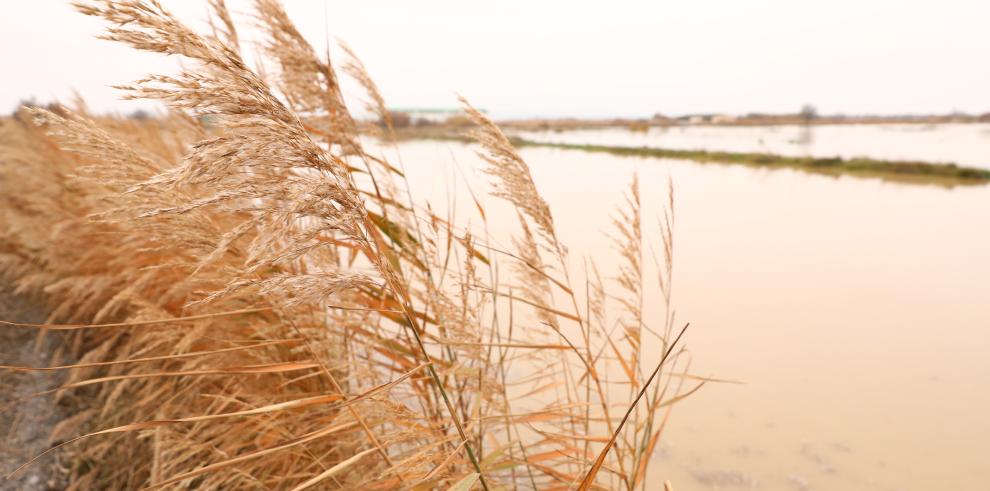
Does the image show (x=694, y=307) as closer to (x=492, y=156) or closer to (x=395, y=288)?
(x=492, y=156)

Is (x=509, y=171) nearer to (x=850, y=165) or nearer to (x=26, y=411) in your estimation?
(x=26, y=411)

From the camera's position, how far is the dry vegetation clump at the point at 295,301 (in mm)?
755

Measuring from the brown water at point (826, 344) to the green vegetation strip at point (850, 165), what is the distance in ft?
29.1

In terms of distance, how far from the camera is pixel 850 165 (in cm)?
1936

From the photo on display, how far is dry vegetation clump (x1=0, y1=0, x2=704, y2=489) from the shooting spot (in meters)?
0.75

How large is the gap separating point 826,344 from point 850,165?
64.2 feet

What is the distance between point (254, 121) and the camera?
72cm

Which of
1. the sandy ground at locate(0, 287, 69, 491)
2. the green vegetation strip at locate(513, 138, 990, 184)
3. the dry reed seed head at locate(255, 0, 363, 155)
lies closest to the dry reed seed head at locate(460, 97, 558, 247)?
the dry reed seed head at locate(255, 0, 363, 155)

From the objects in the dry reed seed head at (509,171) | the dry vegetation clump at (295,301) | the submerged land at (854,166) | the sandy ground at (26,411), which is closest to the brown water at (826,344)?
the dry reed seed head at (509,171)

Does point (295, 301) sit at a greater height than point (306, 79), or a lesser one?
lesser

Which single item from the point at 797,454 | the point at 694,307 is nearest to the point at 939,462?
the point at 797,454

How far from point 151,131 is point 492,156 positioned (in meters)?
Answer: 4.08

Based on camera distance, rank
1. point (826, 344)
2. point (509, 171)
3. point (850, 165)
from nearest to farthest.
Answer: point (509, 171) < point (826, 344) < point (850, 165)

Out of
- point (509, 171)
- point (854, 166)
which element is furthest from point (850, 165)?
point (509, 171)
